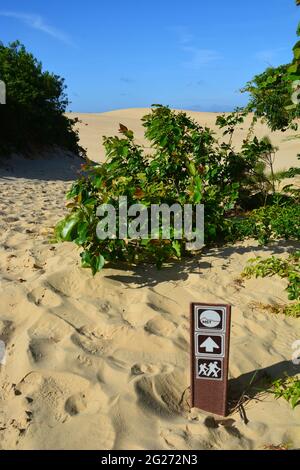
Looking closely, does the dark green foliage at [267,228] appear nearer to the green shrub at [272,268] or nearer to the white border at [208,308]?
the green shrub at [272,268]

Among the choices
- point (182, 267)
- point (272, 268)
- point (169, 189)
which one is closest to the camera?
point (272, 268)

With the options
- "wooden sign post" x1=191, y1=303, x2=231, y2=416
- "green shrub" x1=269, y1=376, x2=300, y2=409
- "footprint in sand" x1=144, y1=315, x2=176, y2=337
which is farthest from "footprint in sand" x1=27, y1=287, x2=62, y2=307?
"green shrub" x1=269, y1=376, x2=300, y2=409

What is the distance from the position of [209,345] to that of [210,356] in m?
0.06

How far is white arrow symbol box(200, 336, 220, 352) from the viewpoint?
2400mm

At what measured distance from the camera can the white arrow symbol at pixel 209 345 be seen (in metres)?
2.40

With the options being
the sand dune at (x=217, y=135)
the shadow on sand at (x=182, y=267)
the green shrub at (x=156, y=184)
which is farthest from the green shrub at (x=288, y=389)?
the sand dune at (x=217, y=135)

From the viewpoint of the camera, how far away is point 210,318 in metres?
2.37

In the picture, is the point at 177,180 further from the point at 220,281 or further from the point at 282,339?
the point at 282,339

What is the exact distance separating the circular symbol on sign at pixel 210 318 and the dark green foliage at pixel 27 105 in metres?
9.98

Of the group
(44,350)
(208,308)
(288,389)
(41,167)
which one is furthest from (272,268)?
(41,167)

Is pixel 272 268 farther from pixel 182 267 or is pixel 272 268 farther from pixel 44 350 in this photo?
pixel 44 350

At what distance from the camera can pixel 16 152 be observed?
12.0m

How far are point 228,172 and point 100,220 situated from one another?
234 centimetres

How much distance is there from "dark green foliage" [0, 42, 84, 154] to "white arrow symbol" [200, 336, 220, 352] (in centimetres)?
999
